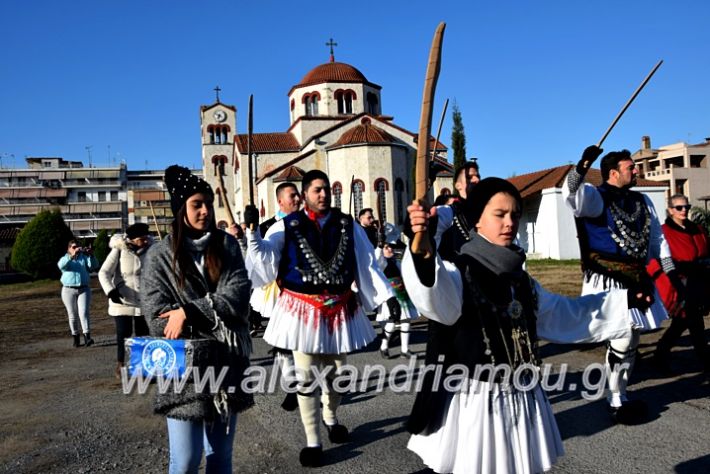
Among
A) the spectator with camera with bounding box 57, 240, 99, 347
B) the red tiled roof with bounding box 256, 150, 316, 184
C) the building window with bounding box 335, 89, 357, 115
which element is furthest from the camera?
the building window with bounding box 335, 89, 357, 115

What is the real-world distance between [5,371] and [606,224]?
341 inches

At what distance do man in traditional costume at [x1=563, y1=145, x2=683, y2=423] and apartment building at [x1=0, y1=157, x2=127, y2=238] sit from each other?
10481cm

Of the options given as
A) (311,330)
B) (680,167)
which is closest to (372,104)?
(680,167)

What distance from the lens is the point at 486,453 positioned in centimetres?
252

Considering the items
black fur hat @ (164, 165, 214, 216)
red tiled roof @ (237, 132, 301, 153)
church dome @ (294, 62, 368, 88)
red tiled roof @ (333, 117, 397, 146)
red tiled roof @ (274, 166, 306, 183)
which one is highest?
church dome @ (294, 62, 368, 88)

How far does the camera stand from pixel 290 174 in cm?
4394

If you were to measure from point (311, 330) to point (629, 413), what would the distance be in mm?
2846

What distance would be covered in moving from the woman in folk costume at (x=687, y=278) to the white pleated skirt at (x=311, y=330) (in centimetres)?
370

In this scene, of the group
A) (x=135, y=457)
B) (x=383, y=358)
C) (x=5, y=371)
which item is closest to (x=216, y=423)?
(x=135, y=457)

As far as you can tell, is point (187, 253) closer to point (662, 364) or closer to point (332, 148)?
point (662, 364)

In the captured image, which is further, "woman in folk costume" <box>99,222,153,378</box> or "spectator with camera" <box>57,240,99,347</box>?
"spectator with camera" <box>57,240,99,347</box>

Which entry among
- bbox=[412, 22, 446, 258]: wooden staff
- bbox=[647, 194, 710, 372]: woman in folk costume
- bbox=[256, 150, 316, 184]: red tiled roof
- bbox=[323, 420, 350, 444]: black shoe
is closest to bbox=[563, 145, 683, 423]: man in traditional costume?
bbox=[647, 194, 710, 372]: woman in folk costume

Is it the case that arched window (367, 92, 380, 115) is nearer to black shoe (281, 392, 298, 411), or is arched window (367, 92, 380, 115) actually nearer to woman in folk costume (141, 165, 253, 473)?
black shoe (281, 392, 298, 411)

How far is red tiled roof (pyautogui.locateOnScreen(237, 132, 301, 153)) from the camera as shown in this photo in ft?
167
